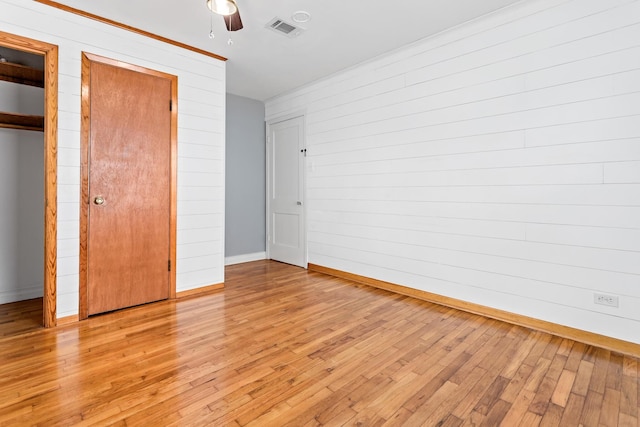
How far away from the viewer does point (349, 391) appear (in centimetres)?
183

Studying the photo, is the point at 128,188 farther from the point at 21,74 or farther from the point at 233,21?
the point at 233,21

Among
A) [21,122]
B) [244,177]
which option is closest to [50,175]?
[21,122]

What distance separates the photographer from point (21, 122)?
3121 millimetres

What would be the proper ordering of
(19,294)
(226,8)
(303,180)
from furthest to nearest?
(303,180) → (19,294) → (226,8)

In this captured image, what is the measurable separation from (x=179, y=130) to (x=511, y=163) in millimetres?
3360

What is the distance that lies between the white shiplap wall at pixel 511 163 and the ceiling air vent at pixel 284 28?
3.68ft

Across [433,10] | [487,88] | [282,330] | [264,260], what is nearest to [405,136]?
[487,88]

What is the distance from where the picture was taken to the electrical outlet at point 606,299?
231 centimetres

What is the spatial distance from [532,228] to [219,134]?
11.2 ft

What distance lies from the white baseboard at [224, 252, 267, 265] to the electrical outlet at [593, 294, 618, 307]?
443 cm

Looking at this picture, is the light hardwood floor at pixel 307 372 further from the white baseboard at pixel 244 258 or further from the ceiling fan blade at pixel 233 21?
the ceiling fan blade at pixel 233 21

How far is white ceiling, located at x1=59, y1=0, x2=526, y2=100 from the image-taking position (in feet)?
8.92

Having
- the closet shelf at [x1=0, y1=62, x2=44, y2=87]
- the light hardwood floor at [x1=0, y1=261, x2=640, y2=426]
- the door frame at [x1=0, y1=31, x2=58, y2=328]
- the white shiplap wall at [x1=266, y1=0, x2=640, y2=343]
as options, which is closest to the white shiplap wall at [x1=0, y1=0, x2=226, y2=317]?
the door frame at [x1=0, y1=31, x2=58, y2=328]

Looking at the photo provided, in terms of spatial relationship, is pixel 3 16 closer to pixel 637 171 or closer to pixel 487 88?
pixel 487 88
